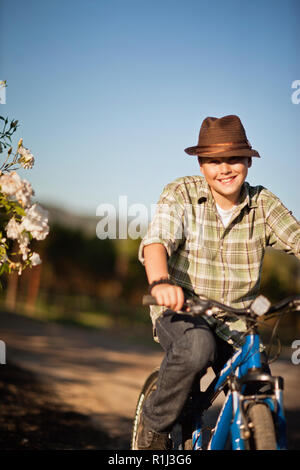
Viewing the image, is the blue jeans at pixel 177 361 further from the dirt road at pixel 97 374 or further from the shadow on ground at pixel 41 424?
the dirt road at pixel 97 374

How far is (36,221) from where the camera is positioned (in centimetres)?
291

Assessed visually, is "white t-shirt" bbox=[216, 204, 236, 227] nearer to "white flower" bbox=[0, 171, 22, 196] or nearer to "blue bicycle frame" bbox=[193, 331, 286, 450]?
"blue bicycle frame" bbox=[193, 331, 286, 450]

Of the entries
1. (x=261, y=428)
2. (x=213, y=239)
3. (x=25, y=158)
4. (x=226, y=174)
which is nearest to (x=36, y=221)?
(x=25, y=158)

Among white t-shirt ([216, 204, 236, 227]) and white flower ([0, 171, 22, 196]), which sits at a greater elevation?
white flower ([0, 171, 22, 196])


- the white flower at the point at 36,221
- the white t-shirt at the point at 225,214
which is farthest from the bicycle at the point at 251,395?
the white flower at the point at 36,221

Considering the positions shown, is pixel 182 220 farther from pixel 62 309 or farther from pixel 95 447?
pixel 62 309

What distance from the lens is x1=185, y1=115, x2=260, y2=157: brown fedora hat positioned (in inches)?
117

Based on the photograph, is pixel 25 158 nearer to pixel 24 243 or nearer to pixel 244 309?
pixel 24 243

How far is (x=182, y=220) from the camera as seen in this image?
9.80ft

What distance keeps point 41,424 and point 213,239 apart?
311cm

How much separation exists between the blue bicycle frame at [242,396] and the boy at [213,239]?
9.3 inches

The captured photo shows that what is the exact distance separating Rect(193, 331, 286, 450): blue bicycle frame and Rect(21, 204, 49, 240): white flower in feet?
4.25

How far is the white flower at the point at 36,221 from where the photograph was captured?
9.50 feet

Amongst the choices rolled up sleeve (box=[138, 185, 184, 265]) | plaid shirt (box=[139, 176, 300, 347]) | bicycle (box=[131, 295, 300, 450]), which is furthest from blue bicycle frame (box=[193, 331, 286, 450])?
rolled up sleeve (box=[138, 185, 184, 265])
